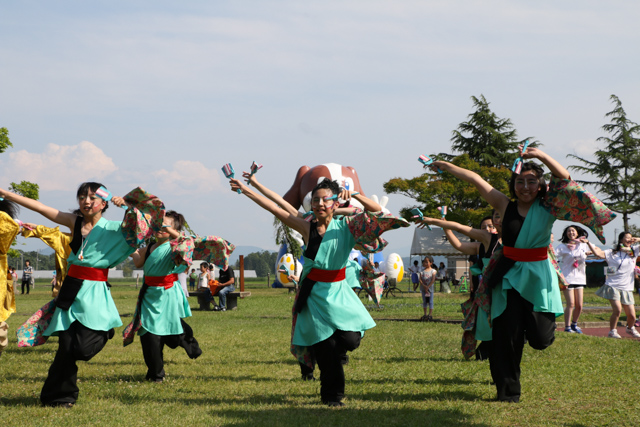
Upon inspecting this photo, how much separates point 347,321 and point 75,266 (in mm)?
2529

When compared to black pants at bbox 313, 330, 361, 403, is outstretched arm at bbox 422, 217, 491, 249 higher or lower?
higher

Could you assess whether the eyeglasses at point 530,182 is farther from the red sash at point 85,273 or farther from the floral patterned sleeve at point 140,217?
the red sash at point 85,273

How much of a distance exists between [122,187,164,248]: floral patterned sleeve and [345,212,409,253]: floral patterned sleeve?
1820mm

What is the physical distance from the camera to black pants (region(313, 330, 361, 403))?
5.52 meters

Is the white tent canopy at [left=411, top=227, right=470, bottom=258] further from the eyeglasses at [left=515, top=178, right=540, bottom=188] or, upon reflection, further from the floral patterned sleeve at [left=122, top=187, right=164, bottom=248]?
the floral patterned sleeve at [left=122, top=187, right=164, bottom=248]

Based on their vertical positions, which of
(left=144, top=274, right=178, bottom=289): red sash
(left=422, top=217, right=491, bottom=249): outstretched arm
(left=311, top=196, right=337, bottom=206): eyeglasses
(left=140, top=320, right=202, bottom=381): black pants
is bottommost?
(left=140, top=320, right=202, bottom=381): black pants

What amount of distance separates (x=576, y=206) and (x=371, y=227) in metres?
1.72

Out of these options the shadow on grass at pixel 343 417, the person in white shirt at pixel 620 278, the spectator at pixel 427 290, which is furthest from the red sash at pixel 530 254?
the spectator at pixel 427 290

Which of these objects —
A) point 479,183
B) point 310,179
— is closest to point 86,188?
point 479,183

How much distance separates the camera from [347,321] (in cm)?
552

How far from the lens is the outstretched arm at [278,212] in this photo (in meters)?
5.81

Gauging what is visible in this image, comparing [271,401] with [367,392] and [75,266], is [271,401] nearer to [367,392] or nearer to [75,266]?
[367,392]

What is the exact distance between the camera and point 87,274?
5816 millimetres

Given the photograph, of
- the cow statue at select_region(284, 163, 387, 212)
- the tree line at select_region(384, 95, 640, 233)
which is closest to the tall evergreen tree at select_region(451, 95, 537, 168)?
the tree line at select_region(384, 95, 640, 233)
